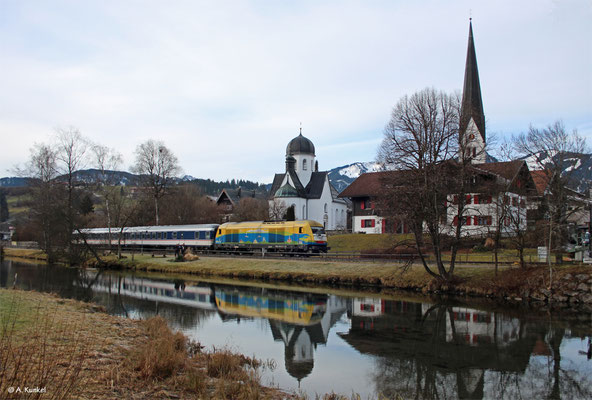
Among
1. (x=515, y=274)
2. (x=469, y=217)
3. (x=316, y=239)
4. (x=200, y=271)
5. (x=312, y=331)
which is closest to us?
(x=312, y=331)

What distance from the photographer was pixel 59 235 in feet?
146

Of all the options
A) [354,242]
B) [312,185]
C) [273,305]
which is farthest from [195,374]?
[312,185]

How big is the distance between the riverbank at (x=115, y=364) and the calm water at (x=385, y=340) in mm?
1613

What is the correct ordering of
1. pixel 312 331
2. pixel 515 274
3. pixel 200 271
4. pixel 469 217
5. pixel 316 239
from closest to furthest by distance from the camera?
pixel 312 331
pixel 515 274
pixel 469 217
pixel 200 271
pixel 316 239

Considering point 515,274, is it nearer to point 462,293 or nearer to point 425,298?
point 462,293

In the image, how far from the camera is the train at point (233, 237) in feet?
137

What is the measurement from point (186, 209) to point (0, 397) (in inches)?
2429

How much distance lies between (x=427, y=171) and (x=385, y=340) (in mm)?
11932

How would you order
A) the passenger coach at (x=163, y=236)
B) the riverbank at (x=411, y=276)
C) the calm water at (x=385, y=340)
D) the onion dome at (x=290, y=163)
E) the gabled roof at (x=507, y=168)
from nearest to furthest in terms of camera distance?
the calm water at (x=385, y=340)
the riverbank at (x=411, y=276)
the gabled roof at (x=507, y=168)
the passenger coach at (x=163, y=236)
the onion dome at (x=290, y=163)

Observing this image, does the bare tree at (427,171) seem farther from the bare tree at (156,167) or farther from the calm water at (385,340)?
the bare tree at (156,167)

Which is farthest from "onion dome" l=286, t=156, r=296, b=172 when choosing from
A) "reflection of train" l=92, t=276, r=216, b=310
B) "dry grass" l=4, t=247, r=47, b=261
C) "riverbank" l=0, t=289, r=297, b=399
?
"riverbank" l=0, t=289, r=297, b=399

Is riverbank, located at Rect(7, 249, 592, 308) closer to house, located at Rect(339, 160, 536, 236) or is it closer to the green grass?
house, located at Rect(339, 160, 536, 236)

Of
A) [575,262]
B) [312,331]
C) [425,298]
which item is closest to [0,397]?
[312,331]

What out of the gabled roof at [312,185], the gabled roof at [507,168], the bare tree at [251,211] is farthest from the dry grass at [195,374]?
the gabled roof at [312,185]
